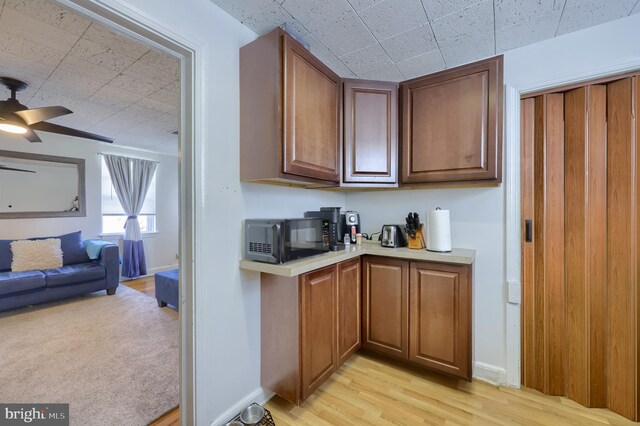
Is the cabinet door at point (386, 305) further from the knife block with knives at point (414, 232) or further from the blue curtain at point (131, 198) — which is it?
the blue curtain at point (131, 198)

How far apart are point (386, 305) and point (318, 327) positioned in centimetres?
65

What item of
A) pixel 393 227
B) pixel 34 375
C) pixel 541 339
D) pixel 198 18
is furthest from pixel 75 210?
pixel 541 339

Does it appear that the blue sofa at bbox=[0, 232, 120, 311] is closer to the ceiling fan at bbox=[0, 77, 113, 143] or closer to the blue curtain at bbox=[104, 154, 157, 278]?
the blue curtain at bbox=[104, 154, 157, 278]

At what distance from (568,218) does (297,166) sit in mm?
1810

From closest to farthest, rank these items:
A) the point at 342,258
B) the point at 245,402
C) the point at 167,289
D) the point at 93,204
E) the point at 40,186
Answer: the point at 245,402, the point at 342,258, the point at 167,289, the point at 40,186, the point at 93,204

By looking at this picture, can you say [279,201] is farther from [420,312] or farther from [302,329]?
[420,312]

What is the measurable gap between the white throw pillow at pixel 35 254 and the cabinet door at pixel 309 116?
412 cm

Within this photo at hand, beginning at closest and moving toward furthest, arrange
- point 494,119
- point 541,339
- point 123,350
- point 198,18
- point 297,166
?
point 198,18 < point 297,166 < point 494,119 < point 541,339 < point 123,350

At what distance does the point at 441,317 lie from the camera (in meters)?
1.78

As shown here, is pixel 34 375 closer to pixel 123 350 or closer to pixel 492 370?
pixel 123 350

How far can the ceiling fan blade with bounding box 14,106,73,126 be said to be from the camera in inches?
83.3

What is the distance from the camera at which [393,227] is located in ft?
6.83

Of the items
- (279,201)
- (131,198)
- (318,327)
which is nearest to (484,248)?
(318,327)

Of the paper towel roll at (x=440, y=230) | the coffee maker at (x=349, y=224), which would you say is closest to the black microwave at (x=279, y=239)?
the coffee maker at (x=349, y=224)
